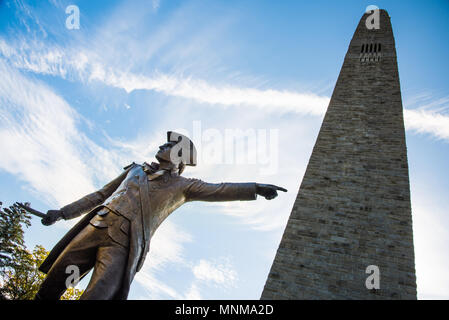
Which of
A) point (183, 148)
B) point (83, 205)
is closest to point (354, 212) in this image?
point (183, 148)

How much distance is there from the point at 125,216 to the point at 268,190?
1732 millimetres

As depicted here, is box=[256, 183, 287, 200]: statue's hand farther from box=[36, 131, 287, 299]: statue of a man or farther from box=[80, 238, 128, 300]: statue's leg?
box=[80, 238, 128, 300]: statue's leg

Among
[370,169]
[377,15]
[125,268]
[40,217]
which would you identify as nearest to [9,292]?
[40,217]

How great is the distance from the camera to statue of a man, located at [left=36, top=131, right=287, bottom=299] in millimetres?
3141

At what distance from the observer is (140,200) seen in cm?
364

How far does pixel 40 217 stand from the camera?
3686 mm

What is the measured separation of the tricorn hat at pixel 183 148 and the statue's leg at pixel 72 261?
4.82 feet

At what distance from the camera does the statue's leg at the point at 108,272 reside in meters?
2.87

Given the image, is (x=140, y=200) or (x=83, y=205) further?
(x=83, y=205)
